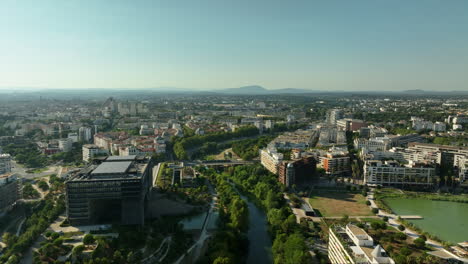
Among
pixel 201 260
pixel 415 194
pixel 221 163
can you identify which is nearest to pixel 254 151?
pixel 221 163

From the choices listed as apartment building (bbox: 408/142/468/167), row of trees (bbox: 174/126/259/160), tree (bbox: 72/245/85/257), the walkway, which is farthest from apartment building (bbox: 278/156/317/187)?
tree (bbox: 72/245/85/257)

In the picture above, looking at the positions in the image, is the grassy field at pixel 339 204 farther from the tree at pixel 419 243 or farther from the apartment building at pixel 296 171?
the tree at pixel 419 243

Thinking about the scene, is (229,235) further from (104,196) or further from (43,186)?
(43,186)

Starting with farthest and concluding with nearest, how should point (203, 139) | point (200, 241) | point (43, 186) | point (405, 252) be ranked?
point (203, 139) < point (43, 186) < point (200, 241) < point (405, 252)

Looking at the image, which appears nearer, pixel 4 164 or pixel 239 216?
pixel 239 216

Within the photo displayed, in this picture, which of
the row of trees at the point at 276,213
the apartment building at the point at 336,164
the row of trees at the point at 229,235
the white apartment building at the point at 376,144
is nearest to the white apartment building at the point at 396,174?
the apartment building at the point at 336,164

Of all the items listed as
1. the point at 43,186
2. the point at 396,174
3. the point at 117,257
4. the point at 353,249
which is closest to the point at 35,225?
the point at 117,257
